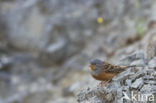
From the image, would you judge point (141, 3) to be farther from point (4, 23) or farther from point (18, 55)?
point (4, 23)

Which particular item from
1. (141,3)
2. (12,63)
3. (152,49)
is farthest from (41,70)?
(152,49)

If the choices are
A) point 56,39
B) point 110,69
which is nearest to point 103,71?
point 110,69

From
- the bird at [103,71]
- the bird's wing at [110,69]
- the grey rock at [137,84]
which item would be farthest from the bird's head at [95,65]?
the grey rock at [137,84]

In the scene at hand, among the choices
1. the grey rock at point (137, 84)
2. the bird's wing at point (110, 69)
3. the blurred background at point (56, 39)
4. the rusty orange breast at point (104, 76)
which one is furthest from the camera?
the blurred background at point (56, 39)

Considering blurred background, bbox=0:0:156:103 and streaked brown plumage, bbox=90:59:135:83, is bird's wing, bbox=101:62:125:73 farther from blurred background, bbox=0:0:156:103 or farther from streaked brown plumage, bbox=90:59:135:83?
blurred background, bbox=0:0:156:103

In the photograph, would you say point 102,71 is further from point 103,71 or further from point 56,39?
point 56,39

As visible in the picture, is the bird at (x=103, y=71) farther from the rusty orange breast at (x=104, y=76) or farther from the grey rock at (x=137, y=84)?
the grey rock at (x=137, y=84)
